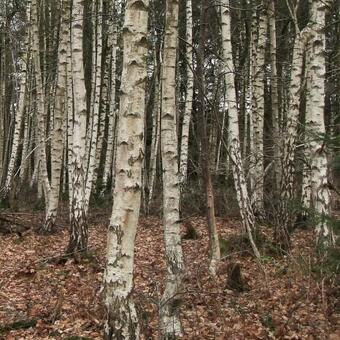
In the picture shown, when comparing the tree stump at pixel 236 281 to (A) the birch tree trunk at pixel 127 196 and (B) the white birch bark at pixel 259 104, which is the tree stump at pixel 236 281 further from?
(B) the white birch bark at pixel 259 104

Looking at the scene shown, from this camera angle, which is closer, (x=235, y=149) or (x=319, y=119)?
(x=319, y=119)

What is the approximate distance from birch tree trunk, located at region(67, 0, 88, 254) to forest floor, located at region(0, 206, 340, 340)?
0.44 metres

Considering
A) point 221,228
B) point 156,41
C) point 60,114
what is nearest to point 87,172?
point 60,114

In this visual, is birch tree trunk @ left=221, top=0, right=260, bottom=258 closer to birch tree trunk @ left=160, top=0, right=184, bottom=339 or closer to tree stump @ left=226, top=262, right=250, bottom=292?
tree stump @ left=226, top=262, right=250, bottom=292

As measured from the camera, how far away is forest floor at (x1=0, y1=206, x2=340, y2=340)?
5551 mm

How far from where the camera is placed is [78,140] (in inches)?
357

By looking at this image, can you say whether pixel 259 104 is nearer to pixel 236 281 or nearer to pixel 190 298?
pixel 236 281

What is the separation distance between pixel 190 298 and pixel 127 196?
10.4 ft

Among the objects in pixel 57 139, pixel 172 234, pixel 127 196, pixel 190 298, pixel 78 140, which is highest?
pixel 57 139

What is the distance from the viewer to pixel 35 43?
1250cm

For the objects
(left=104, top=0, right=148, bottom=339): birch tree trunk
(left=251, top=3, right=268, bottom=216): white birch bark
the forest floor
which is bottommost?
the forest floor

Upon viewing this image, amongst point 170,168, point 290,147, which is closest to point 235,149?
point 290,147

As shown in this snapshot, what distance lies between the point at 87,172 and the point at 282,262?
→ 443cm

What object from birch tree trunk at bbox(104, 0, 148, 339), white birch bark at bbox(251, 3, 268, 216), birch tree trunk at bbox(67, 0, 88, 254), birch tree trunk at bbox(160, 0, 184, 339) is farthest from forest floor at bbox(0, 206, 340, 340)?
white birch bark at bbox(251, 3, 268, 216)
